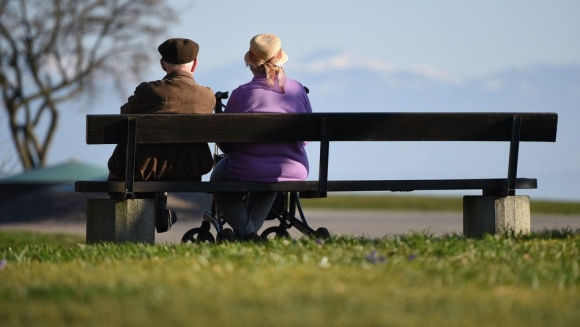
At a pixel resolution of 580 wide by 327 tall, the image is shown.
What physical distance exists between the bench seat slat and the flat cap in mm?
1095

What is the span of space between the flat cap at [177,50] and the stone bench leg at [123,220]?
4.01 ft

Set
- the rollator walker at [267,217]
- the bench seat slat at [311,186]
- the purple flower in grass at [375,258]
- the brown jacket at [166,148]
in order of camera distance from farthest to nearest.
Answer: the rollator walker at [267,217]
the brown jacket at [166,148]
the bench seat slat at [311,186]
the purple flower in grass at [375,258]

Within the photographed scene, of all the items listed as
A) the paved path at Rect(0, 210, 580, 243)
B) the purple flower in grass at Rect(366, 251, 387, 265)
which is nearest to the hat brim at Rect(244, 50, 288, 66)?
the purple flower in grass at Rect(366, 251, 387, 265)

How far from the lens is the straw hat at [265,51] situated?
8578mm

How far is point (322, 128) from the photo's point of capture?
8.64m

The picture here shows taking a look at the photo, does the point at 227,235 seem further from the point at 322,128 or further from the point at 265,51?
the point at 265,51

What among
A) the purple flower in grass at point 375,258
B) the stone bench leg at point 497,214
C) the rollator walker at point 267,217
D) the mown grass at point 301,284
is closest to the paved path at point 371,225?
the rollator walker at point 267,217

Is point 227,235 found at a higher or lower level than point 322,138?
lower

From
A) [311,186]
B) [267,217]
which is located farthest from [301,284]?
[267,217]

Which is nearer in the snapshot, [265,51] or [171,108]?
[265,51]

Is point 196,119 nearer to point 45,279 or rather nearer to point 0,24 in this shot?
point 45,279

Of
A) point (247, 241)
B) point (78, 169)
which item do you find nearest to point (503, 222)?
point (247, 241)

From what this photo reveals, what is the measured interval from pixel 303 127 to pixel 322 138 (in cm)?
19

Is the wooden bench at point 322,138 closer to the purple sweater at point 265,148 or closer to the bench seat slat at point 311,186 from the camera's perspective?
the bench seat slat at point 311,186
